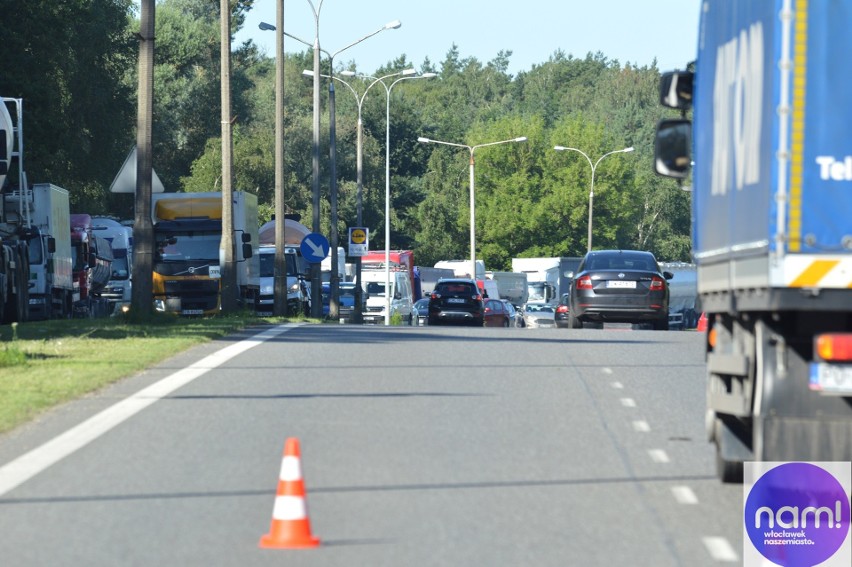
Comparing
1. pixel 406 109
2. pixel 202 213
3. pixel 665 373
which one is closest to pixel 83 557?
pixel 665 373

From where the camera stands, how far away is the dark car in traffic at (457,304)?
47188 millimetres

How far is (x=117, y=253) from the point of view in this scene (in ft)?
190

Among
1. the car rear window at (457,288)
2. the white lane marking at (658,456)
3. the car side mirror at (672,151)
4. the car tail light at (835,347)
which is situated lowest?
the white lane marking at (658,456)

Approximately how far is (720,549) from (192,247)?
33.6 m

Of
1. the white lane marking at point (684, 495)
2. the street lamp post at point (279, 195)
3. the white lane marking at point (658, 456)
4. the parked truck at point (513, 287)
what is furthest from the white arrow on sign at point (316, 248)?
the parked truck at point (513, 287)

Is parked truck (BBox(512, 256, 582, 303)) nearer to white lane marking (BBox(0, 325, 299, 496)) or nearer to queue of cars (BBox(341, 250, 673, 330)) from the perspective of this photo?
queue of cars (BBox(341, 250, 673, 330))

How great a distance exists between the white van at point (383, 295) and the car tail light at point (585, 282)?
1227 inches

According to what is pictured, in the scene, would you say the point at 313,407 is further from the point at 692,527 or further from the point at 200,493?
the point at 692,527

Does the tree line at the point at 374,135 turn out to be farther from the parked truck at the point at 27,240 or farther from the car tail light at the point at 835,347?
the car tail light at the point at 835,347

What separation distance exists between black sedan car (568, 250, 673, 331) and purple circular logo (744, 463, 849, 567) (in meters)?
19.8

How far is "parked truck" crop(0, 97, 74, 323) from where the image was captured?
3400 cm

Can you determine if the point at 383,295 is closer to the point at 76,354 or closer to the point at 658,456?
the point at 76,354

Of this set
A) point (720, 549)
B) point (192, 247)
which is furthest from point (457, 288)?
point (720, 549)

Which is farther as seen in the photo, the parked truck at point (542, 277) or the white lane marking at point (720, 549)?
the parked truck at point (542, 277)
